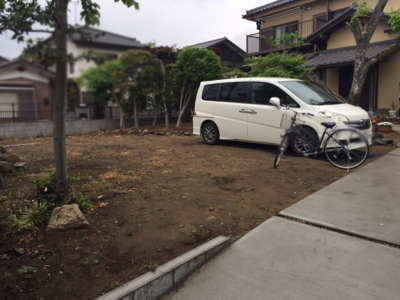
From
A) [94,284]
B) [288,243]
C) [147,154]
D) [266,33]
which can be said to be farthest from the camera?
[266,33]

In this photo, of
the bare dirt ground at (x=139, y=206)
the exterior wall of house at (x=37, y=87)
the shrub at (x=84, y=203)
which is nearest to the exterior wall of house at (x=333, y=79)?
the bare dirt ground at (x=139, y=206)

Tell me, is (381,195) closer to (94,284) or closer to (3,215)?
(94,284)

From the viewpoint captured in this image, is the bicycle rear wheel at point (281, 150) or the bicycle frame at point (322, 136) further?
the bicycle frame at point (322, 136)

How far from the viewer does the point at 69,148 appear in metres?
8.28

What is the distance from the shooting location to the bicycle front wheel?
5.95 m

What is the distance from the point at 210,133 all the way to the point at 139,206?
509 cm

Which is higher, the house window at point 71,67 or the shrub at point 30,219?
the house window at point 71,67

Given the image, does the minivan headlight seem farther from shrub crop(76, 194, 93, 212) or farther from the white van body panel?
shrub crop(76, 194, 93, 212)

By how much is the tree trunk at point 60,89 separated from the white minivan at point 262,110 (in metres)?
4.77

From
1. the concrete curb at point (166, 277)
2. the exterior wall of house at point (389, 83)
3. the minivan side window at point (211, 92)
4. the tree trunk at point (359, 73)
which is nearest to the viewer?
the concrete curb at point (166, 277)

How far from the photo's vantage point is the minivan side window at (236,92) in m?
7.86

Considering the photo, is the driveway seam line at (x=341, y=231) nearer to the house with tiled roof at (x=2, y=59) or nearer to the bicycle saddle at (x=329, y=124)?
the bicycle saddle at (x=329, y=124)

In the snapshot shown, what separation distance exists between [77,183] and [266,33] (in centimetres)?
1813

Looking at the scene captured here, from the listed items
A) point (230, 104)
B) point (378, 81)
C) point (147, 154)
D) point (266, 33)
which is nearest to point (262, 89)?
point (230, 104)
